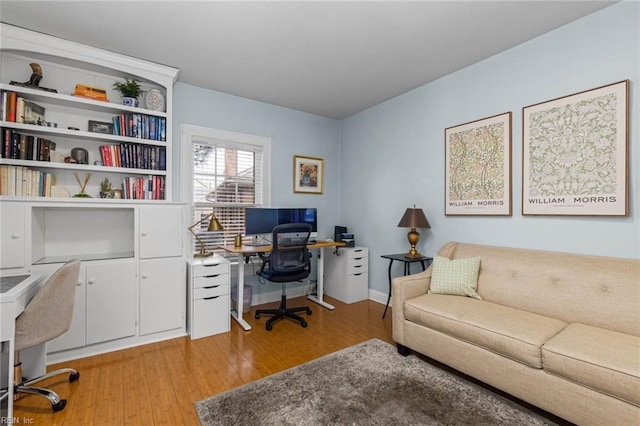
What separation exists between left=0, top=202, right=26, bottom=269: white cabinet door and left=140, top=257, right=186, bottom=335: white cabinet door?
81 cm

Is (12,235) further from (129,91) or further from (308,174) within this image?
(308,174)

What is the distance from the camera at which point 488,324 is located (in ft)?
6.34

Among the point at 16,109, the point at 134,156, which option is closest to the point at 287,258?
the point at 134,156

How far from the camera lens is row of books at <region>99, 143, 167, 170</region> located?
9.12 ft

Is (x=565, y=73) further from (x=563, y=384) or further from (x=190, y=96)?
(x=190, y=96)

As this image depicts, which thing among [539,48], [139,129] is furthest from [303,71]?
[539,48]

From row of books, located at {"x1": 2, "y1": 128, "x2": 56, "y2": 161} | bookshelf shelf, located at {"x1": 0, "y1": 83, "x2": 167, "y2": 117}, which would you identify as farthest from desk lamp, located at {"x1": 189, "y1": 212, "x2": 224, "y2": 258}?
row of books, located at {"x1": 2, "y1": 128, "x2": 56, "y2": 161}

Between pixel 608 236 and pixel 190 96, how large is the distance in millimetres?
4122

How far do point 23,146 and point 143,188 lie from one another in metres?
0.91

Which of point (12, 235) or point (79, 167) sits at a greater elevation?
point (79, 167)

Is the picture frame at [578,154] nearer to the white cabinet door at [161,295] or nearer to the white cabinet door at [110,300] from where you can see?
the white cabinet door at [161,295]

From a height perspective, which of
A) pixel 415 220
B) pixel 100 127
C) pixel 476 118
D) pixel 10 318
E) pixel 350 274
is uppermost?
pixel 476 118

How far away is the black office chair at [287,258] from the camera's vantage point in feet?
9.84

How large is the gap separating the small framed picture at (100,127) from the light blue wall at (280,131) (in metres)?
0.60
